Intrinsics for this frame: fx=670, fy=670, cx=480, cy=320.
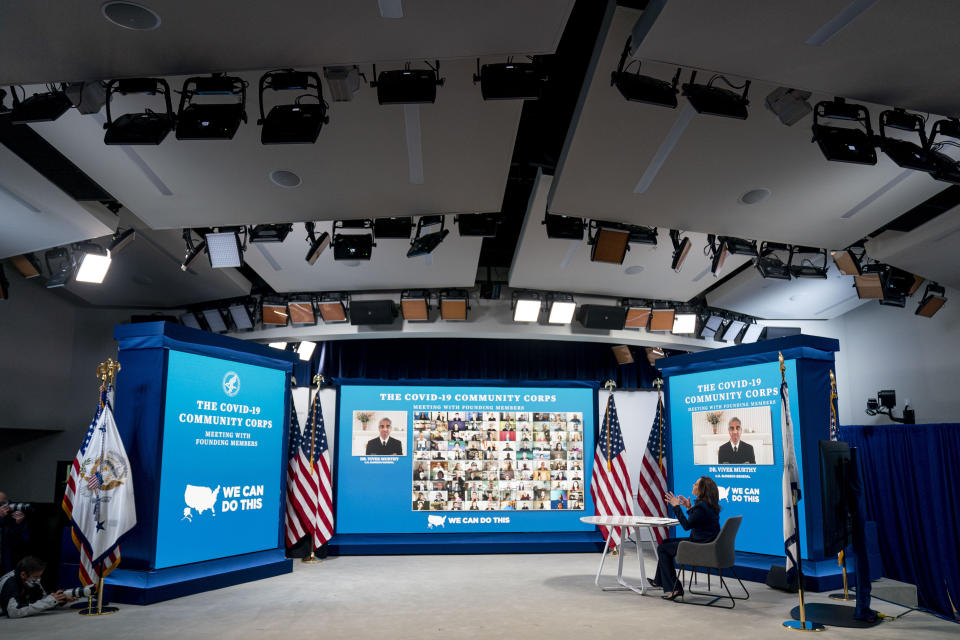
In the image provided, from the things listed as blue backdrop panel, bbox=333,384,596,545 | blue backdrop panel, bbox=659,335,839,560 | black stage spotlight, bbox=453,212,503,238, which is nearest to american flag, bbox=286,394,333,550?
blue backdrop panel, bbox=333,384,596,545

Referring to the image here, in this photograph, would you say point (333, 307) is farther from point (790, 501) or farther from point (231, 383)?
point (790, 501)

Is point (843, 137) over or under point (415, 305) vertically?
over

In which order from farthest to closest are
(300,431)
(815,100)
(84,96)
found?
(300,431)
(815,100)
(84,96)

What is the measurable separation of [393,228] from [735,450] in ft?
16.5

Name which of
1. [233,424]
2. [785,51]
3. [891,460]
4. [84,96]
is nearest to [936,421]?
[891,460]

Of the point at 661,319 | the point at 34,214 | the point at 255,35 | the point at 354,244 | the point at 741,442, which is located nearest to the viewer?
the point at 255,35

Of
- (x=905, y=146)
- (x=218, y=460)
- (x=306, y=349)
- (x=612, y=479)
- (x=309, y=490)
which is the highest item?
(x=905, y=146)

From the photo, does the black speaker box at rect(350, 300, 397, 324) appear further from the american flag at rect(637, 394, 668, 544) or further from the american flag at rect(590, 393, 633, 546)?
the american flag at rect(637, 394, 668, 544)

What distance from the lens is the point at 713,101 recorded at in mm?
5277

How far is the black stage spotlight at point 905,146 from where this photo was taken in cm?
561

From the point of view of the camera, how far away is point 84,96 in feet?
17.2

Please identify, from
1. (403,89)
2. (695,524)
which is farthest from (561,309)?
(403,89)

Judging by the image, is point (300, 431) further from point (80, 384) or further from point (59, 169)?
point (80, 384)

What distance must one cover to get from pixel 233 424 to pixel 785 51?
21.7 ft
